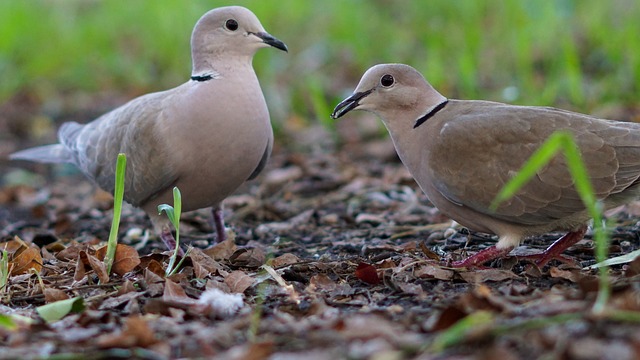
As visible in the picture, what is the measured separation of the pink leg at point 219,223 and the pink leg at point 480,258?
1.60 meters

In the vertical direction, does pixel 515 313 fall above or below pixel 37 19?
below

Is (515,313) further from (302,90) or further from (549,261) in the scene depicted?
(302,90)

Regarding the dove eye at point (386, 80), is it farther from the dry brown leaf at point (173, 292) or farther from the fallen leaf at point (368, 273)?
the dry brown leaf at point (173, 292)

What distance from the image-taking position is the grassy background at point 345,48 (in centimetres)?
721

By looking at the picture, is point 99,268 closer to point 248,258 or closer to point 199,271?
point 199,271

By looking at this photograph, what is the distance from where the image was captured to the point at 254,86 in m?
4.66

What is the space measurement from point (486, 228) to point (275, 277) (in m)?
Result: 0.98

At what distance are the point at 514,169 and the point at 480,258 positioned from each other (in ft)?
1.31

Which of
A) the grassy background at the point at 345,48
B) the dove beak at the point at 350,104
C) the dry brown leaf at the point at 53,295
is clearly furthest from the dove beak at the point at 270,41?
the grassy background at the point at 345,48

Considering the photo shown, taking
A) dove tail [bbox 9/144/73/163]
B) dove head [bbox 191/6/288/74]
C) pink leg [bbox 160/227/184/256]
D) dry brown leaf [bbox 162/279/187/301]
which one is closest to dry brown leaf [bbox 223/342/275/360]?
dry brown leaf [bbox 162/279/187/301]

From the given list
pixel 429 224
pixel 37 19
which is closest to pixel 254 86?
pixel 429 224

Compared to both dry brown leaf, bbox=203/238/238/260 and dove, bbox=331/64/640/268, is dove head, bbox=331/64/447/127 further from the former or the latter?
dry brown leaf, bbox=203/238/238/260

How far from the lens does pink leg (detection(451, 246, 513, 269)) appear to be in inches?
152

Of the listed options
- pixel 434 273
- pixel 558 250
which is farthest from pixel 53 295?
pixel 558 250
